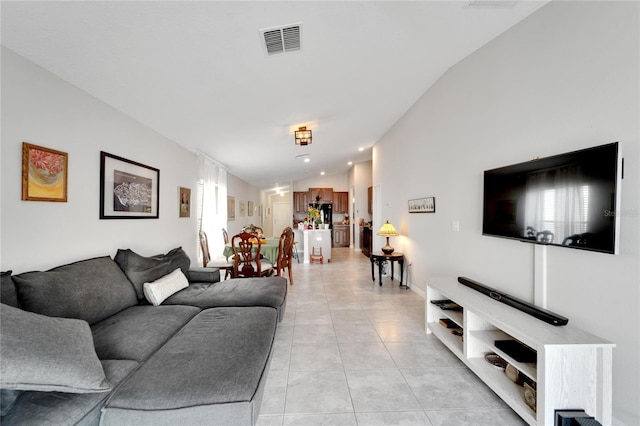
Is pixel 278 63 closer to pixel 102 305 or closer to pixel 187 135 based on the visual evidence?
pixel 187 135

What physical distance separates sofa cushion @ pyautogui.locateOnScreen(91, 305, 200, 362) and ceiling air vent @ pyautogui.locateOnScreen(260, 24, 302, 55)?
228cm

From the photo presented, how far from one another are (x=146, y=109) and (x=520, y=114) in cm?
352

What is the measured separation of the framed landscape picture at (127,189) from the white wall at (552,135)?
3.68m

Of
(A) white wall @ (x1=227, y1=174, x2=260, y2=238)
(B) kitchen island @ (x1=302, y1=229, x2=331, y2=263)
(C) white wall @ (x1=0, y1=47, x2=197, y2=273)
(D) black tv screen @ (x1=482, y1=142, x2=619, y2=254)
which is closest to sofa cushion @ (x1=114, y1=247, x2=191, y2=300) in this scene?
(C) white wall @ (x1=0, y1=47, x2=197, y2=273)

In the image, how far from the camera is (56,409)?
3.78 ft

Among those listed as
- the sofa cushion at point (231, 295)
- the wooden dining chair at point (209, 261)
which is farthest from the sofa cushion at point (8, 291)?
the wooden dining chair at point (209, 261)

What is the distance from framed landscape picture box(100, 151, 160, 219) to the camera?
254 centimetres

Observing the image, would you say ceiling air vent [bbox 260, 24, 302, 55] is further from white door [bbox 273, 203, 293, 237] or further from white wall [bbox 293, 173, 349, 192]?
white door [bbox 273, 203, 293, 237]

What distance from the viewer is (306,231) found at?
7336mm

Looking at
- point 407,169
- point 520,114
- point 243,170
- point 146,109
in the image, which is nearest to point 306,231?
point 243,170

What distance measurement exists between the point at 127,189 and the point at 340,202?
835cm

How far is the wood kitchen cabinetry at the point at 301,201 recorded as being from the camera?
1071 centimetres

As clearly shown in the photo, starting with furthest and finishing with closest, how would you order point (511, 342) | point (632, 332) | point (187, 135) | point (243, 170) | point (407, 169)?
point (243, 170) → point (407, 169) → point (187, 135) → point (511, 342) → point (632, 332)

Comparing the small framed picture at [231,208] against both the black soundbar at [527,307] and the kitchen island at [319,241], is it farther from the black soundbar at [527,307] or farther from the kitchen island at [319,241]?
the black soundbar at [527,307]
